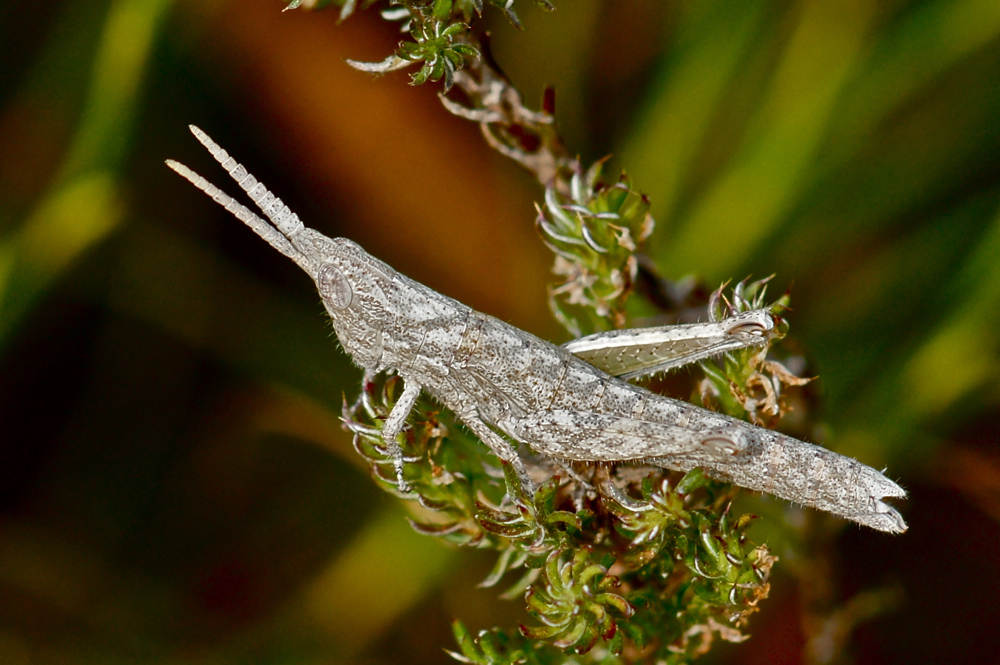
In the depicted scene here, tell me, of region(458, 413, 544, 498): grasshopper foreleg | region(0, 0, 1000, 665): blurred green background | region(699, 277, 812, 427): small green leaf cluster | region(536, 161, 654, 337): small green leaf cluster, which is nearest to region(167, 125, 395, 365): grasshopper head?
region(458, 413, 544, 498): grasshopper foreleg

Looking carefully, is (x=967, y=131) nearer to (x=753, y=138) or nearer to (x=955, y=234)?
(x=955, y=234)

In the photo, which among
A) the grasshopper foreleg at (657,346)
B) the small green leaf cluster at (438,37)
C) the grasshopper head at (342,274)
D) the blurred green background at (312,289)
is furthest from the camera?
the blurred green background at (312,289)

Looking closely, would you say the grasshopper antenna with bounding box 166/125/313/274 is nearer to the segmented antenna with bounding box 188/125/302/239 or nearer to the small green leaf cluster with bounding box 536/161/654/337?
the segmented antenna with bounding box 188/125/302/239

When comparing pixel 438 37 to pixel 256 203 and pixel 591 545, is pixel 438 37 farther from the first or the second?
pixel 591 545

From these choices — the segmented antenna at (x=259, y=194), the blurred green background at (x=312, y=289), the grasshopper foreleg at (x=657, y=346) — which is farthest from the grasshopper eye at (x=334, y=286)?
the blurred green background at (x=312, y=289)

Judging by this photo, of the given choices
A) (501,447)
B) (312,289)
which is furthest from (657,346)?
(312,289)

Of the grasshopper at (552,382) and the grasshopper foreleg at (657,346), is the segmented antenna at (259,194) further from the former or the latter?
the grasshopper foreleg at (657,346)
